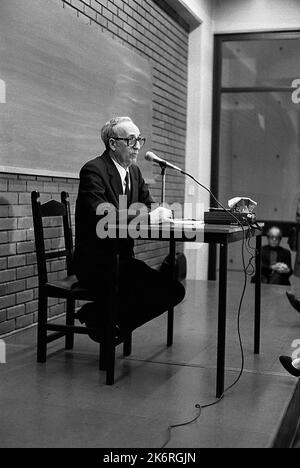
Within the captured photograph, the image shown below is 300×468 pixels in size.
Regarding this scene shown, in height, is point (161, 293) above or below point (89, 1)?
below

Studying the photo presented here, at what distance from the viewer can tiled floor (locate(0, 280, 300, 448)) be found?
2.43 meters

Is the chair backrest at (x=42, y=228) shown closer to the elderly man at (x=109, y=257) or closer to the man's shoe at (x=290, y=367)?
the elderly man at (x=109, y=257)

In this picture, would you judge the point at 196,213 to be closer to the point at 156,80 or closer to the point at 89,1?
the point at 156,80

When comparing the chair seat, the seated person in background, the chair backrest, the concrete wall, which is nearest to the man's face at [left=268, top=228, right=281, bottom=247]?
the seated person in background

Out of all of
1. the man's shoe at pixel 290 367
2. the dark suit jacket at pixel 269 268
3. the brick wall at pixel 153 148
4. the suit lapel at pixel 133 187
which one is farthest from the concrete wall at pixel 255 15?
the man's shoe at pixel 290 367

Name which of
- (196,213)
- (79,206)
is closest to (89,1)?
(79,206)

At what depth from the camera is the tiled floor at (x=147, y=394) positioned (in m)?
2.43

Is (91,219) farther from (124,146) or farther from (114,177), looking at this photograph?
(124,146)

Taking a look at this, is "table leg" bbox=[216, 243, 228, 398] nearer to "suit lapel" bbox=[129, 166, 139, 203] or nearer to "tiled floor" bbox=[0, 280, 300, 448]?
"tiled floor" bbox=[0, 280, 300, 448]

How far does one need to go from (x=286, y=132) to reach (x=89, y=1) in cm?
336

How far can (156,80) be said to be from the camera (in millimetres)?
6352

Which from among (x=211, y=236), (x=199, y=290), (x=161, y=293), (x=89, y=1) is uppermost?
(x=89, y=1)
